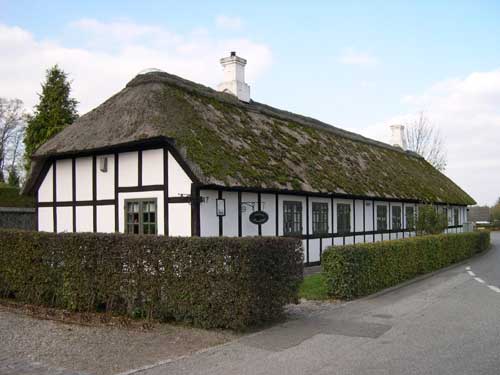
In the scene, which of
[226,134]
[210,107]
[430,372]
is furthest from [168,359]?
[210,107]

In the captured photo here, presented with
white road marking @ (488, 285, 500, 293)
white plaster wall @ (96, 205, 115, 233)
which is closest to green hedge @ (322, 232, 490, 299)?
white road marking @ (488, 285, 500, 293)

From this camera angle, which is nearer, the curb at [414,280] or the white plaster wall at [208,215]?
the curb at [414,280]

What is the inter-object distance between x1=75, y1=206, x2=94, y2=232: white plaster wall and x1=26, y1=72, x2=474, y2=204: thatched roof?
1.63 m

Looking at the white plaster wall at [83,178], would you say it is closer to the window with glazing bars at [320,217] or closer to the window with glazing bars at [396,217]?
the window with glazing bars at [320,217]

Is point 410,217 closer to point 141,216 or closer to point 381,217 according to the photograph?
point 381,217

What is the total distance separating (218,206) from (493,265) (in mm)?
11695

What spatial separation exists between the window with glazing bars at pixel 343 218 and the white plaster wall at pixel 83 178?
8605 mm

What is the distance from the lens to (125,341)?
737 cm

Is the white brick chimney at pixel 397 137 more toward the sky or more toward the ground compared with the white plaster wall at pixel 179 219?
more toward the sky

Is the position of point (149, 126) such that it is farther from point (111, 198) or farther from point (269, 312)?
point (269, 312)

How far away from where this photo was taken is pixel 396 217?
2288 centimetres

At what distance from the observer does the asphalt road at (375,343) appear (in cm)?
596

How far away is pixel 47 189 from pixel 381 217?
43.2ft

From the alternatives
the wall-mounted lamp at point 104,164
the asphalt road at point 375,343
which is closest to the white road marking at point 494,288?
the asphalt road at point 375,343
